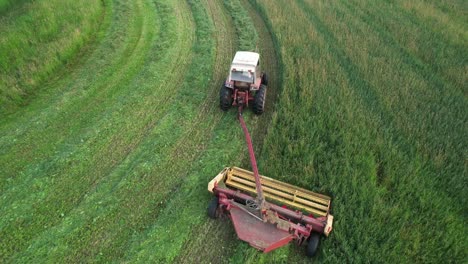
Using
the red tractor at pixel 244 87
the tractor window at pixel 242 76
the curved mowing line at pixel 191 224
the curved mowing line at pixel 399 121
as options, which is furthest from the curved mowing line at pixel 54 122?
the curved mowing line at pixel 399 121

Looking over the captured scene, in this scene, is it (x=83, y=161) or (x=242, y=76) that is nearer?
(x=83, y=161)

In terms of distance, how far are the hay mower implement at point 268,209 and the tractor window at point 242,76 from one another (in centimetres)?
320

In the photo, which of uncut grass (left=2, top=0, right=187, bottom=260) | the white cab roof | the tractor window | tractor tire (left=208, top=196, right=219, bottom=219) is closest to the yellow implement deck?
tractor tire (left=208, top=196, right=219, bottom=219)

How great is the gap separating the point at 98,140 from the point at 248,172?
4.89 metres

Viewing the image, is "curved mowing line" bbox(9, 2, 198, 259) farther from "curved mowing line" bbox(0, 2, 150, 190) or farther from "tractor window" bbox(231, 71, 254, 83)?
"tractor window" bbox(231, 71, 254, 83)

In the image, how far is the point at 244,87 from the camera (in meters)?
11.4

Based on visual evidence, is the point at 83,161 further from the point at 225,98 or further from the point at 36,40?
the point at 36,40

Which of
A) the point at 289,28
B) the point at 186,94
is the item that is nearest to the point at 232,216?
the point at 186,94

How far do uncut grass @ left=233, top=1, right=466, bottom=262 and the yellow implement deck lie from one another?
336 millimetres

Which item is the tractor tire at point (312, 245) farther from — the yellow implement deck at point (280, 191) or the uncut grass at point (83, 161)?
the uncut grass at point (83, 161)

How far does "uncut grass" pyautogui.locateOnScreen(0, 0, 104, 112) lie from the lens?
12.4 metres

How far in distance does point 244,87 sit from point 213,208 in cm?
459

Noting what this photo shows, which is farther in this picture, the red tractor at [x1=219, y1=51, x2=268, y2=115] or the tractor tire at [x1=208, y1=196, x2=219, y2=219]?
the red tractor at [x1=219, y1=51, x2=268, y2=115]

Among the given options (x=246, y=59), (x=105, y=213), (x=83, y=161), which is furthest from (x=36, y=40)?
(x=105, y=213)
